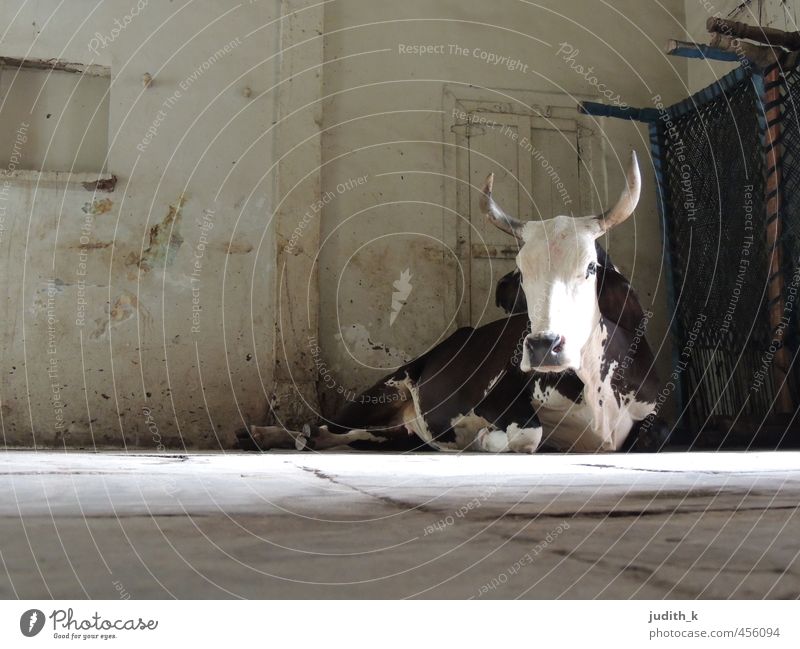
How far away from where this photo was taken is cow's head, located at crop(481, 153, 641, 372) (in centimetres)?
391

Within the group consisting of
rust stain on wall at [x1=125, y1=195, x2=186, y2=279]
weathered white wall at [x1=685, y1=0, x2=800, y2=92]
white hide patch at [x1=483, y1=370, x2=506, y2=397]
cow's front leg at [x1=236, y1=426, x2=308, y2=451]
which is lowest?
cow's front leg at [x1=236, y1=426, x2=308, y2=451]

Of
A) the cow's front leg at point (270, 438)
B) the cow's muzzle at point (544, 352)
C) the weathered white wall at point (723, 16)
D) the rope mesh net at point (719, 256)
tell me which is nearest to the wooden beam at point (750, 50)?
the rope mesh net at point (719, 256)

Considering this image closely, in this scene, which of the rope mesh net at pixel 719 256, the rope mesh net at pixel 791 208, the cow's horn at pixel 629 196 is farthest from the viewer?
the rope mesh net at pixel 719 256

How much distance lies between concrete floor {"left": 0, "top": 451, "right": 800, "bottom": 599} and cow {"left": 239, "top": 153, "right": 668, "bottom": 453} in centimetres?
223

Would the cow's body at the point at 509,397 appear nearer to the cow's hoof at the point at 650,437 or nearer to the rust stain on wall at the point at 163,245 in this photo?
the cow's hoof at the point at 650,437

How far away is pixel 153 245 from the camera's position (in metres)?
5.83

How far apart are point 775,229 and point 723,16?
6.82ft

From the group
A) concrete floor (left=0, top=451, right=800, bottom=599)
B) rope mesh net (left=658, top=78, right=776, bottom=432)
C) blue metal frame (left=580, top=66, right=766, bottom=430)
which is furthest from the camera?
blue metal frame (left=580, top=66, right=766, bottom=430)

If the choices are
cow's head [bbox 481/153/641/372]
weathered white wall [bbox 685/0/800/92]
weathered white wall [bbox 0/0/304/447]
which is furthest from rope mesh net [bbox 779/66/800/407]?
weathered white wall [bbox 0/0/304/447]

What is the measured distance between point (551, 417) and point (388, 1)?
3611 mm

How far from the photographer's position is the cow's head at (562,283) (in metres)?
3.91

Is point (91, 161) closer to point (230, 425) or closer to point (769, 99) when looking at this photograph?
point (230, 425)

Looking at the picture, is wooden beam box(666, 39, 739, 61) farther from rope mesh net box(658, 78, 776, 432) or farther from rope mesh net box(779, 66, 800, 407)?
rope mesh net box(779, 66, 800, 407)

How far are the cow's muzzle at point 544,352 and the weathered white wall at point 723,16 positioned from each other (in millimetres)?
2951
